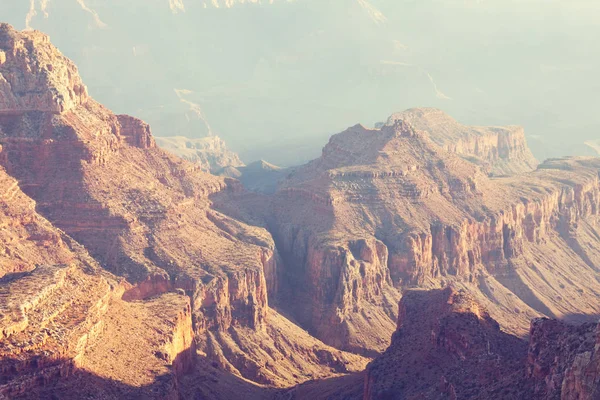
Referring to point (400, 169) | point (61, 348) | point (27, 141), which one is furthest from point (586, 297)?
point (61, 348)

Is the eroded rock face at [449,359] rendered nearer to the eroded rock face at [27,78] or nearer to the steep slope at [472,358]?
the steep slope at [472,358]

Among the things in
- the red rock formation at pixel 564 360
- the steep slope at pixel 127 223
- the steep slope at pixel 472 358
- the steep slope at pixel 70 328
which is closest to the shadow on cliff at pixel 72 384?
the steep slope at pixel 70 328

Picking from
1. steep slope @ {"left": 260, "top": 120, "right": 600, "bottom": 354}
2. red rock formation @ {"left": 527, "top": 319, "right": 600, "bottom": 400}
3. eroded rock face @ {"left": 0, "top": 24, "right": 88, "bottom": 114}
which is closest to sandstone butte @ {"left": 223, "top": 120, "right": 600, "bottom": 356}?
steep slope @ {"left": 260, "top": 120, "right": 600, "bottom": 354}

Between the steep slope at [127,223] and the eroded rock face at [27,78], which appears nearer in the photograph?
the steep slope at [127,223]

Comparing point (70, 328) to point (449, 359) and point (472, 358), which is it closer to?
point (449, 359)

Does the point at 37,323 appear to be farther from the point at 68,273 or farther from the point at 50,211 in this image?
the point at 50,211

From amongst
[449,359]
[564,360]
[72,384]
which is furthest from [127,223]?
[564,360]

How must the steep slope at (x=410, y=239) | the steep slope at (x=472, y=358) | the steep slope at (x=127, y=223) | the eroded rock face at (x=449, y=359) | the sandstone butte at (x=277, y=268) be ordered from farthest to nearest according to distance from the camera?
the steep slope at (x=410, y=239) < the steep slope at (x=127, y=223) < the sandstone butte at (x=277, y=268) < the eroded rock face at (x=449, y=359) < the steep slope at (x=472, y=358)
